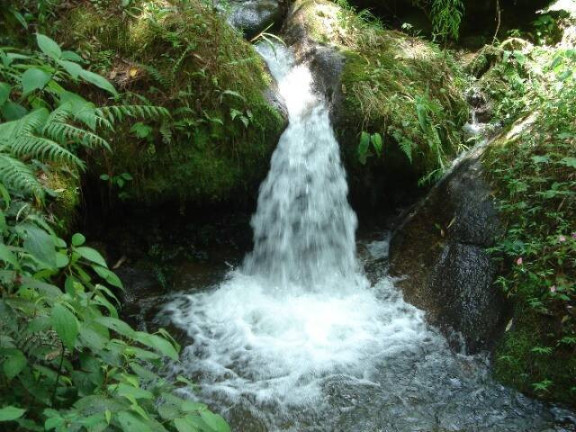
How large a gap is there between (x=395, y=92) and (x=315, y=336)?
332cm

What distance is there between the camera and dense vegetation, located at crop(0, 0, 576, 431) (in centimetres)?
186

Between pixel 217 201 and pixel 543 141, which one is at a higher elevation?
pixel 543 141

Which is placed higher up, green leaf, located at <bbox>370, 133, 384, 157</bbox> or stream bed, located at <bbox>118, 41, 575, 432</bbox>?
green leaf, located at <bbox>370, 133, 384, 157</bbox>

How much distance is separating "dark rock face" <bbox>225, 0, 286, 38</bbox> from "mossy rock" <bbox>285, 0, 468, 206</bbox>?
0.71m

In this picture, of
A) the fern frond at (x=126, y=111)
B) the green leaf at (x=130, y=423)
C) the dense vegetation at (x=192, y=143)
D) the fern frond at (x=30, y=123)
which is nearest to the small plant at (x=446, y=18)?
the dense vegetation at (x=192, y=143)

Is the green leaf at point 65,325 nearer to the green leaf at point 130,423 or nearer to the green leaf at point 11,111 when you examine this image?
the green leaf at point 130,423

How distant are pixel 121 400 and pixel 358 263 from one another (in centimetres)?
380

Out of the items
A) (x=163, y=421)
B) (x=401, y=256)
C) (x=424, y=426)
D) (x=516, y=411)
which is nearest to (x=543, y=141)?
(x=401, y=256)

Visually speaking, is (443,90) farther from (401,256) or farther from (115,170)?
(115,170)

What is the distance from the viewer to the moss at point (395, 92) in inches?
214

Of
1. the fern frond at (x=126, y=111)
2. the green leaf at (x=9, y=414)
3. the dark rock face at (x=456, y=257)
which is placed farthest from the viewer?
the dark rock face at (x=456, y=257)

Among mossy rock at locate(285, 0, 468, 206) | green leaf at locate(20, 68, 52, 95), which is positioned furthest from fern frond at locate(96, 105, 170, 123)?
mossy rock at locate(285, 0, 468, 206)

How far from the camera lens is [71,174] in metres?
4.12

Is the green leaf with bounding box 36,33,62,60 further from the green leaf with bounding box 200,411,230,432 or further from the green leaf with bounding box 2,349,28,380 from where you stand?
the green leaf with bounding box 200,411,230,432
